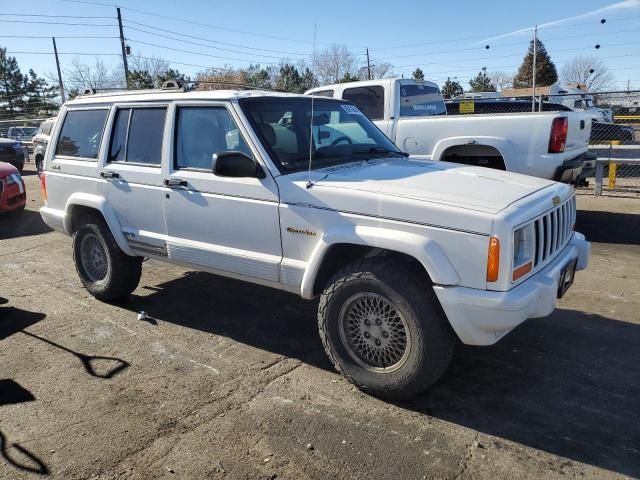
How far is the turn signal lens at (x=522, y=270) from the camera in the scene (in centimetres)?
308

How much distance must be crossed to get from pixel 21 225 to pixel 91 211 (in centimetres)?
511

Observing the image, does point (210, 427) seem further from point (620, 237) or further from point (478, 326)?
point (620, 237)

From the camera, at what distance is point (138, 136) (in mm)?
4797

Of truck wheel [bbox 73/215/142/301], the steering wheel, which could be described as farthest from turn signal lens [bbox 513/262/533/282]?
truck wheel [bbox 73/215/142/301]

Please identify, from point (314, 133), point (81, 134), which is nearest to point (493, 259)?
point (314, 133)

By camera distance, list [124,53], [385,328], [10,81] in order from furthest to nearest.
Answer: [10,81]
[124,53]
[385,328]

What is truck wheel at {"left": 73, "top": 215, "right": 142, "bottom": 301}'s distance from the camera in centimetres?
513

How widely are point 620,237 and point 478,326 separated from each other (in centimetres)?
551

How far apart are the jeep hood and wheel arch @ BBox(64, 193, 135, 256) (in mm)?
2176

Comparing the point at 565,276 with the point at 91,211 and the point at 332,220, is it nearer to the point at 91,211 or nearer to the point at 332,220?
the point at 332,220

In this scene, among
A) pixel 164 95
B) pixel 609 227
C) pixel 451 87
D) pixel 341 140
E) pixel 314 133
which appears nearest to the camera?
pixel 314 133

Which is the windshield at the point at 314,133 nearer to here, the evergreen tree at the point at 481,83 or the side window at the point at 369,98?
the side window at the point at 369,98

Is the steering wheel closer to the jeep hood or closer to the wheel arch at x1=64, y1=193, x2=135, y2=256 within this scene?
the jeep hood

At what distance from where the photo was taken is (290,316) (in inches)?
195
